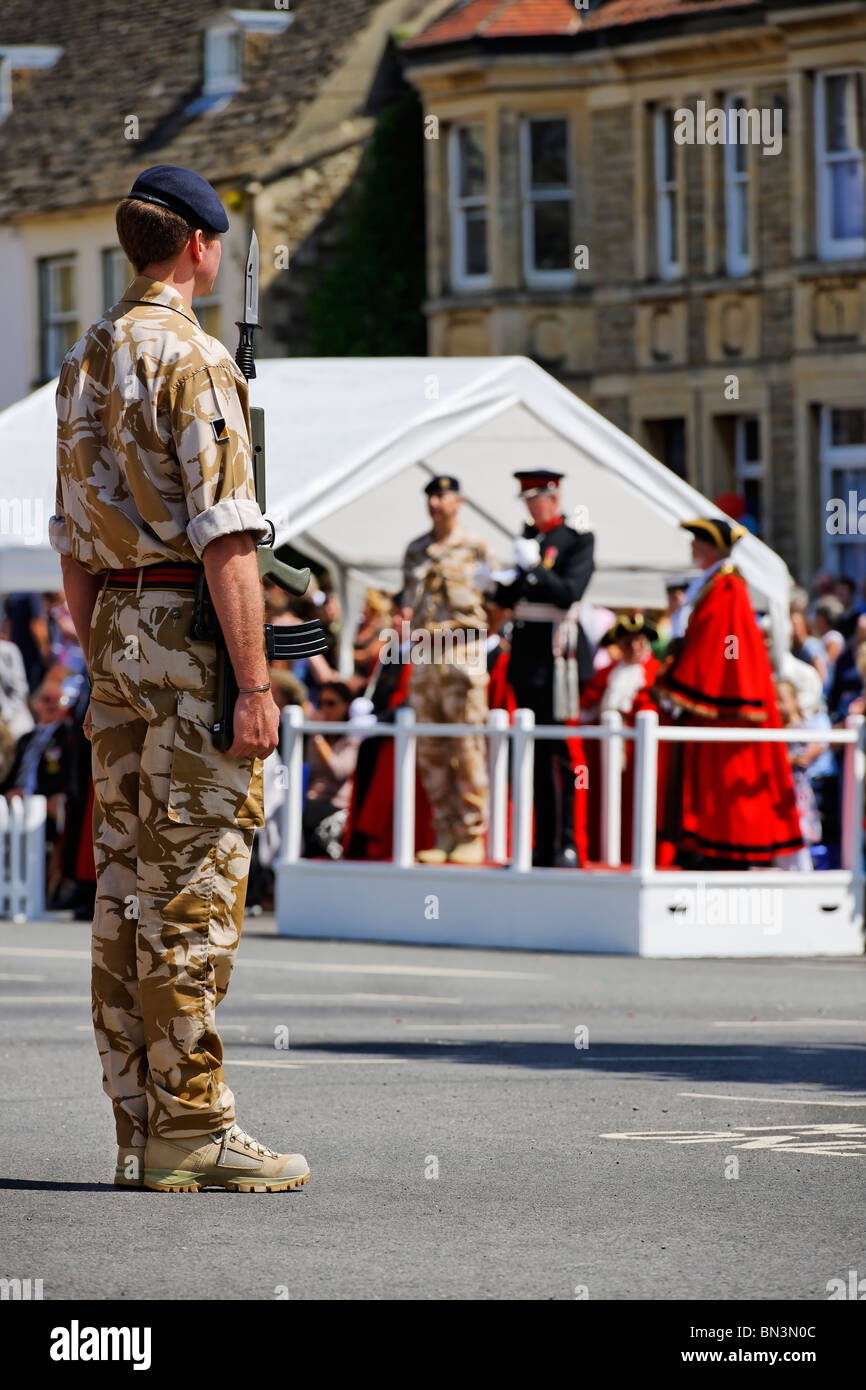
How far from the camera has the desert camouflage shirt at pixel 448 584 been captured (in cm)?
1681

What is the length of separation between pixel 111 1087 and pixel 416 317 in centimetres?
3125

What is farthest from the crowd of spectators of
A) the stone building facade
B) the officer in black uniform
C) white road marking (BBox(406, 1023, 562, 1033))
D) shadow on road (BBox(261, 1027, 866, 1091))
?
the stone building facade

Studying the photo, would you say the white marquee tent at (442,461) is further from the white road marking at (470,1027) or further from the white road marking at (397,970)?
the white road marking at (470,1027)

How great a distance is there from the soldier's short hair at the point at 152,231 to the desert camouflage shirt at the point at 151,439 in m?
0.06

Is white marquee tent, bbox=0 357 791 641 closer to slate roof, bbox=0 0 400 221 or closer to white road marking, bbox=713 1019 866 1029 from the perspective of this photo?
white road marking, bbox=713 1019 866 1029

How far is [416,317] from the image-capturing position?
37781 millimetres

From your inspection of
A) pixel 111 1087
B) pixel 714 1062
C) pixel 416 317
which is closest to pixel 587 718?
pixel 714 1062

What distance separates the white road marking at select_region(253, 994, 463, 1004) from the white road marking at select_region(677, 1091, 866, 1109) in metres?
3.56

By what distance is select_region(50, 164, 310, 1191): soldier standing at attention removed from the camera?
685 cm

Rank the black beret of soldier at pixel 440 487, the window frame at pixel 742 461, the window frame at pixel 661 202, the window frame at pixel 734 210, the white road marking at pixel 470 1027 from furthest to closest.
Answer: the window frame at pixel 661 202, the window frame at pixel 742 461, the window frame at pixel 734 210, the black beret of soldier at pixel 440 487, the white road marking at pixel 470 1027

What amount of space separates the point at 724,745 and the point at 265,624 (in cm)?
912

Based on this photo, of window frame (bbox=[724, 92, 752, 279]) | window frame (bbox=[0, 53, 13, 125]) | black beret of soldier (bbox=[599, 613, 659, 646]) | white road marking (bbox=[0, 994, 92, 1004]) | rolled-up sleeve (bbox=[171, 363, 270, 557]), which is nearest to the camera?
rolled-up sleeve (bbox=[171, 363, 270, 557])

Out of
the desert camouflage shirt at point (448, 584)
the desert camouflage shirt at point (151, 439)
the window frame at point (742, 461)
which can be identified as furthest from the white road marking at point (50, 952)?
the window frame at point (742, 461)

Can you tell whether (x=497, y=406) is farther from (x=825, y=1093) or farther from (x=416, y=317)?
(x=416, y=317)
